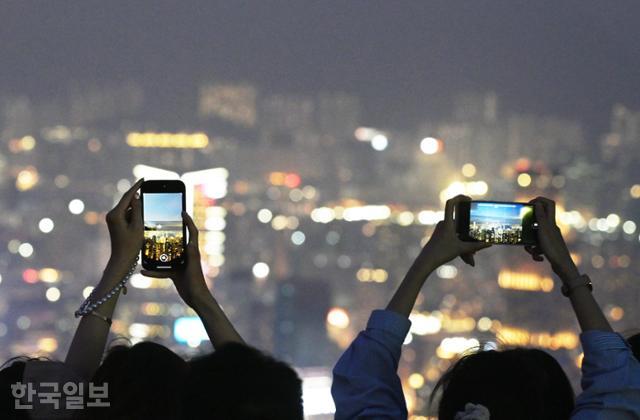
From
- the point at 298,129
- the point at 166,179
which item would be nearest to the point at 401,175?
the point at 298,129

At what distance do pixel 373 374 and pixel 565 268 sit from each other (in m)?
0.22

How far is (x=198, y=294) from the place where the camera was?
1101 mm

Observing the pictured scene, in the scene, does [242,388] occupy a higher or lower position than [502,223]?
lower

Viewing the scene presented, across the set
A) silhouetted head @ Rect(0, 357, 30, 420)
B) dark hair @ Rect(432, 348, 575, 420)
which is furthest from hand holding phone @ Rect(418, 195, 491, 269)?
silhouetted head @ Rect(0, 357, 30, 420)

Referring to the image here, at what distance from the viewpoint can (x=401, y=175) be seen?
66.9ft

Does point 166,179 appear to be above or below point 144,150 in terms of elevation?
below

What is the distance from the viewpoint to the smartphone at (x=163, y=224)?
1120mm

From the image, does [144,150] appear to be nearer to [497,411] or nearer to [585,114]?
[585,114]

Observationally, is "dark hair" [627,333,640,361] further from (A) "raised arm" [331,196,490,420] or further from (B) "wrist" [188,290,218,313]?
(B) "wrist" [188,290,218,313]

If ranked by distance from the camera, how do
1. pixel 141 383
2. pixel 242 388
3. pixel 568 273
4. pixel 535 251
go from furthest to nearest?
pixel 535 251
pixel 568 273
pixel 141 383
pixel 242 388

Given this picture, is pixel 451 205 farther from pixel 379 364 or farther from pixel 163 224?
pixel 163 224

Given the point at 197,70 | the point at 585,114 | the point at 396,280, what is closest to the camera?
the point at 585,114

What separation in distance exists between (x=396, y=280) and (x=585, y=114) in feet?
22.6

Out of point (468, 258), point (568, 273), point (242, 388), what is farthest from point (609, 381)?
point (242, 388)
